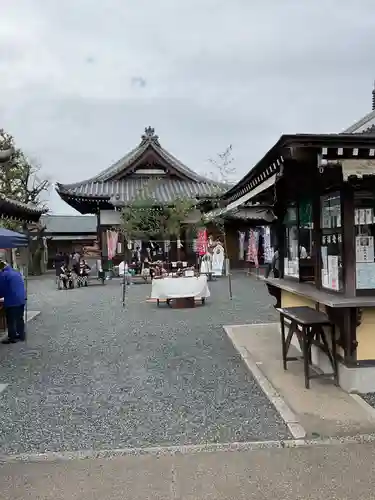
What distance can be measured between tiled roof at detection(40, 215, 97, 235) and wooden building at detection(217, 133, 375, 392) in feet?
109

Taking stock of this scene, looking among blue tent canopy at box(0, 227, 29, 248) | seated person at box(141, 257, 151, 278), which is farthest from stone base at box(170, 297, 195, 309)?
seated person at box(141, 257, 151, 278)

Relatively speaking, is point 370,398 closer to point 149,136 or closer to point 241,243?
point 241,243

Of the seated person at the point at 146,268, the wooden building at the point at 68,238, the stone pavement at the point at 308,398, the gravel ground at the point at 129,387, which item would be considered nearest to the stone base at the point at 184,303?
the gravel ground at the point at 129,387

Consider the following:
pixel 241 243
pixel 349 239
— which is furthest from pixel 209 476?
pixel 241 243

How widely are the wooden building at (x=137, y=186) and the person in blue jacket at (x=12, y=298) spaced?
15.9 metres

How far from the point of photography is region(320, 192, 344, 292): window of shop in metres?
5.60

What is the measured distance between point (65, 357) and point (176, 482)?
462cm

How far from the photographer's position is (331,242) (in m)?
5.91

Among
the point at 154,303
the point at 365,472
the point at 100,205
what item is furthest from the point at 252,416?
the point at 100,205

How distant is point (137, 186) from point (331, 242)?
73.1 feet

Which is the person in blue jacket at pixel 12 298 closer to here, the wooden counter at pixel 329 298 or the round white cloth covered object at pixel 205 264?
the wooden counter at pixel 329 298

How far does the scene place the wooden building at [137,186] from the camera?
2525 cm

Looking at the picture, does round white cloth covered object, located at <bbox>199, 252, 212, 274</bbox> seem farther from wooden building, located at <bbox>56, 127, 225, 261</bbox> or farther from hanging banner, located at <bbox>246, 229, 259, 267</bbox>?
wooden building, located at <bbox>56, 127, 225, 261</bbox>

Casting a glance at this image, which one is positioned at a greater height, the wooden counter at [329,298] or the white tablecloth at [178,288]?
the wooden counter at [329,298]
